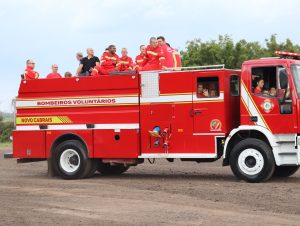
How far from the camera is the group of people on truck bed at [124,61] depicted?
17.9m

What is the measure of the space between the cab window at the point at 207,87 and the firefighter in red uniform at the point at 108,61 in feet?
9.12

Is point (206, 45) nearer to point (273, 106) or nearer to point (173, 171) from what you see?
point (173, 171)

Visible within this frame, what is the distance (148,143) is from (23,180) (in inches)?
131

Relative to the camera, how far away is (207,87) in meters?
16.7

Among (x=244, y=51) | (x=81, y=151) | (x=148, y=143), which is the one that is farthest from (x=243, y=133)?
(x=244, y=51)

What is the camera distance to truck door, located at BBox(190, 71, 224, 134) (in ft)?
53.8

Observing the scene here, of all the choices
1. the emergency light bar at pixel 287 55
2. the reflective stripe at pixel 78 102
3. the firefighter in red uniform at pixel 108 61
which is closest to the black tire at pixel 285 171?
the emergency light bar at pixel 287 55

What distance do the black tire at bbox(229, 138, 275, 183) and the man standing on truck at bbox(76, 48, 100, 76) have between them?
4.88 metres

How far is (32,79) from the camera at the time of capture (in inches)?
741

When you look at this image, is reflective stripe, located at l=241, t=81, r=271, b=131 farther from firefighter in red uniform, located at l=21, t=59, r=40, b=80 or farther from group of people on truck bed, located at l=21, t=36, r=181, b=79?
firefighter in red uniform, located at l=21, t=59, r=40, b=80

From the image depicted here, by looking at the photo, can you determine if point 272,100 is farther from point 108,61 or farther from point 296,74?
point 108,61

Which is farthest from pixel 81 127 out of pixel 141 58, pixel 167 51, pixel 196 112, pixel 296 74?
pixel 296 74

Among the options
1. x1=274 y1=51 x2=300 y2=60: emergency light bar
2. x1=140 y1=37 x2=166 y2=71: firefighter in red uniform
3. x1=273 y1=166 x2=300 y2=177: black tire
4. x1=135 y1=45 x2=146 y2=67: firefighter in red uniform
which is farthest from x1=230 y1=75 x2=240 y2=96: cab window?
x1=135 y1=45 x2=146 y2=67: firefighter in red uniform

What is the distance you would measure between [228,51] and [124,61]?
28.5m
